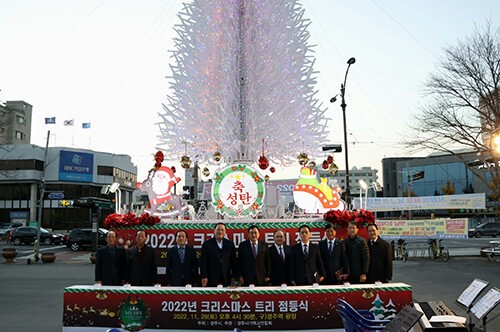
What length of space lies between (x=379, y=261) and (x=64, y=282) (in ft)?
38.5

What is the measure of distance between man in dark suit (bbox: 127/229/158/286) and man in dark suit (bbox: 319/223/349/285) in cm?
283

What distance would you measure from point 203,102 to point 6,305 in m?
7.41

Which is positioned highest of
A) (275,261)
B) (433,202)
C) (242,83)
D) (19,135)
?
(19,135)

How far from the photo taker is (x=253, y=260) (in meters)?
6.14

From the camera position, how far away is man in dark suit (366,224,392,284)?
6.21 metres

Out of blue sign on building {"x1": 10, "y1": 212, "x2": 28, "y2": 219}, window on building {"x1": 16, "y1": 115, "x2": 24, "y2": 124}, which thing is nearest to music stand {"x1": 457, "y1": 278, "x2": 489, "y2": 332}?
blue sign on building {"x1": 10, "y1": 212, "x2": 28, "y2": 219}

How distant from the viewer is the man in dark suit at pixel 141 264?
6.27 metres

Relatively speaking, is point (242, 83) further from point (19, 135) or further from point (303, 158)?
point (19, 135)

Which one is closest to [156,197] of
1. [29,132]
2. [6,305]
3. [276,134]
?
[276,134]

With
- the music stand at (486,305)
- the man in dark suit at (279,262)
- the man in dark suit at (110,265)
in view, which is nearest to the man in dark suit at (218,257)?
the man in dark suit at (279,262)

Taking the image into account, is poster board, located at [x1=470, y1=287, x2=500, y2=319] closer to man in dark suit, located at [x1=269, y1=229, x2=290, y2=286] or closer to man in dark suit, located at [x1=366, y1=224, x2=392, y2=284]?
man in dark suit, located at [x1=366, y1=224, x2=392, y2=284]

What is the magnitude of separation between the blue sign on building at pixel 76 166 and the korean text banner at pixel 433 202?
152 feet

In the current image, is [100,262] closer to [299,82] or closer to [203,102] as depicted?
[203,102]

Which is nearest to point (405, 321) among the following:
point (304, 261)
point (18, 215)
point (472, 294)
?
point (304, 261)
